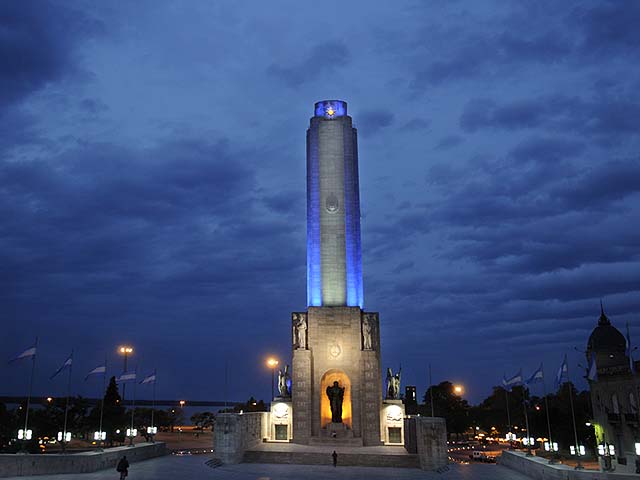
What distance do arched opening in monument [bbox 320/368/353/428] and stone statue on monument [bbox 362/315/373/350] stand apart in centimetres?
254

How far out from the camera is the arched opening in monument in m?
39.3

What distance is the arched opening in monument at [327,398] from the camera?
129ft

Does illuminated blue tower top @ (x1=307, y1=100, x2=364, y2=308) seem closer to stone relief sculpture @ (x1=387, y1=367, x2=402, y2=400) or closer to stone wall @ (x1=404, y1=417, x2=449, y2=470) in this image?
stone relief sculpture @ (x1=387, y1=367, x2=402, y2=400)

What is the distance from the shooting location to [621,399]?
42062 millimetres

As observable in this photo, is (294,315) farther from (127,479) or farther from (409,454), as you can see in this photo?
(127,479)

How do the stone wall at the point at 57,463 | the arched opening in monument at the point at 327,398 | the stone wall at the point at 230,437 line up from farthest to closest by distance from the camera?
1. the arched opening in monument at the point at 327,398
2. the stone wall at the point at 230,437
3. the stone wall at the point at 57,463

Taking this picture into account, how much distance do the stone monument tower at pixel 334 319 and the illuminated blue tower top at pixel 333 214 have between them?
0.07 m

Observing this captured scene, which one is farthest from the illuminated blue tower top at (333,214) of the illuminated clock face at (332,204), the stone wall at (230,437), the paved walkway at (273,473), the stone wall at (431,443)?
the paved walkway at (273,473)

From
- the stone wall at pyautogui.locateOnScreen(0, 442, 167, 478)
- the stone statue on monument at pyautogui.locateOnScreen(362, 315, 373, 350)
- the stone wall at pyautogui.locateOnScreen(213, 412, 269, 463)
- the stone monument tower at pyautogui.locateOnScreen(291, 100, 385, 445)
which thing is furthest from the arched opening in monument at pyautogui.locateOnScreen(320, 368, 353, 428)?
the stone wall at pyautogui.locateOnScreen(0, 442, 167, 478)

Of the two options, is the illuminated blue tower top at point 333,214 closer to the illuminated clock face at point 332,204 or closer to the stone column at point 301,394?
the illuminated clock face at point 332,204

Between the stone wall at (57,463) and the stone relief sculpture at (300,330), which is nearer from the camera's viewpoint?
the stone wall at (57,463)

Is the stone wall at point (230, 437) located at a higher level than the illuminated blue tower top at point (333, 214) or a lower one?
lower

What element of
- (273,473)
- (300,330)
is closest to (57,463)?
(273,473)

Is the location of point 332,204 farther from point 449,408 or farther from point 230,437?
point 449,408
